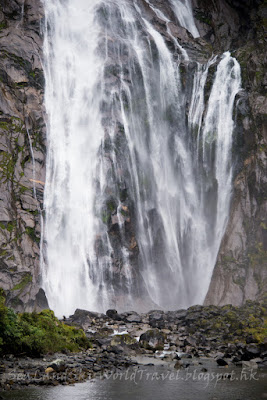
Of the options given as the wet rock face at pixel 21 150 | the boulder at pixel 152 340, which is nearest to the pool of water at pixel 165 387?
the boulder at pixel 152 340

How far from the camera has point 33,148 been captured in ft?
112

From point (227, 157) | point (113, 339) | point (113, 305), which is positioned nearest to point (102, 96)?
point (227, 157)

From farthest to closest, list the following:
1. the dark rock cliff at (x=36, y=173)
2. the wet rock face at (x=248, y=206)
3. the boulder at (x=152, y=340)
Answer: the wet rock face at (x=248, y=206), the dark rock cliff at (x=36, y=173), the boulder at (x=152, y=340)

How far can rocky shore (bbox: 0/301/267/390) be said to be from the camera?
15.6 m

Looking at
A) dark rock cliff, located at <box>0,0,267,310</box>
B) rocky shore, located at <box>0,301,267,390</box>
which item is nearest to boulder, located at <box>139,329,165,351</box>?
rocky shore, located at <box>0,301,267,390</box>

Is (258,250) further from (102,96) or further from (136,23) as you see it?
(136,23)

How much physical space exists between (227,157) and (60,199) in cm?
1251

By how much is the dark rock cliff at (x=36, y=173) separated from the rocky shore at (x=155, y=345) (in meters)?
4.87

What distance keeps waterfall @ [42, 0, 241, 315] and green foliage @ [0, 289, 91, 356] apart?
10701 mm

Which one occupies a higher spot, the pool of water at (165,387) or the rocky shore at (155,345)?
the pool of water at (165,387)

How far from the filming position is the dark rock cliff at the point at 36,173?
97.9 ft

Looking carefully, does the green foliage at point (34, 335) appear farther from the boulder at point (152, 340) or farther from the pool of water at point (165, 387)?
the pool of water at point (165, 387)

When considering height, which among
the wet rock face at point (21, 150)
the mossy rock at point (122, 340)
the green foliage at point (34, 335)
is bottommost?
the mossy rock at point (122, 340)

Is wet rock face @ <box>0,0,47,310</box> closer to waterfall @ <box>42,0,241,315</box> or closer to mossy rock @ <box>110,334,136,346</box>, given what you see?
waterfall @ <box>42,0,241,315</box>
